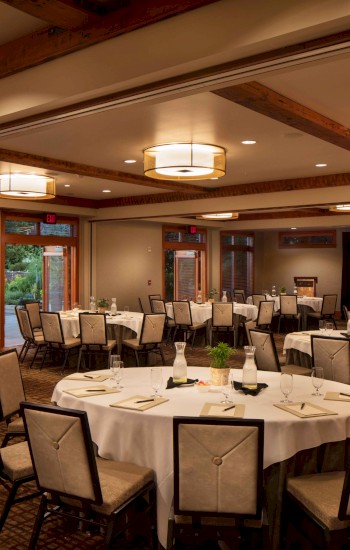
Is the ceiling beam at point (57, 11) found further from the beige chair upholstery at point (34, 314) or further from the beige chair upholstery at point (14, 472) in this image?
the beige chair upholstery at point (34, 314)

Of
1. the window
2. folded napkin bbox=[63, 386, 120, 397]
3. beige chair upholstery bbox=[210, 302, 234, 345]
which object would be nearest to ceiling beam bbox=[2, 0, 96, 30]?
folded napkin bbox=[63, 386, 120, 397]

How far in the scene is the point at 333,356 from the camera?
16.8ft

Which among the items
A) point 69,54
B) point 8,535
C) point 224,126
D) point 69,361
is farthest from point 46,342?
point 69,54

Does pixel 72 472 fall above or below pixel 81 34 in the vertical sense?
below

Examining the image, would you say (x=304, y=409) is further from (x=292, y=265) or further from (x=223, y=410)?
(x=292, y=265)

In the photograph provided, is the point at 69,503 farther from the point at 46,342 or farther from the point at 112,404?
the point at 46,342

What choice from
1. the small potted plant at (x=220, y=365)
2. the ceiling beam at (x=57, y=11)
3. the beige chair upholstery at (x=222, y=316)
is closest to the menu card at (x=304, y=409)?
the small potted plant at (x=220, y=365)

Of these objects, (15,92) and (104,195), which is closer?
(15,92)

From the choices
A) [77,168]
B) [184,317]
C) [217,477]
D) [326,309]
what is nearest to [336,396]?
[217,477]

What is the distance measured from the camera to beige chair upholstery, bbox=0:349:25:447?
390cm

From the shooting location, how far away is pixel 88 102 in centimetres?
339

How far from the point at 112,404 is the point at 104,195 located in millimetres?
8220

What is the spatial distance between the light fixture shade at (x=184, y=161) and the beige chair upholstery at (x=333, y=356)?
2089 millimetres

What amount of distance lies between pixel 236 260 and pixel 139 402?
14.4 m
